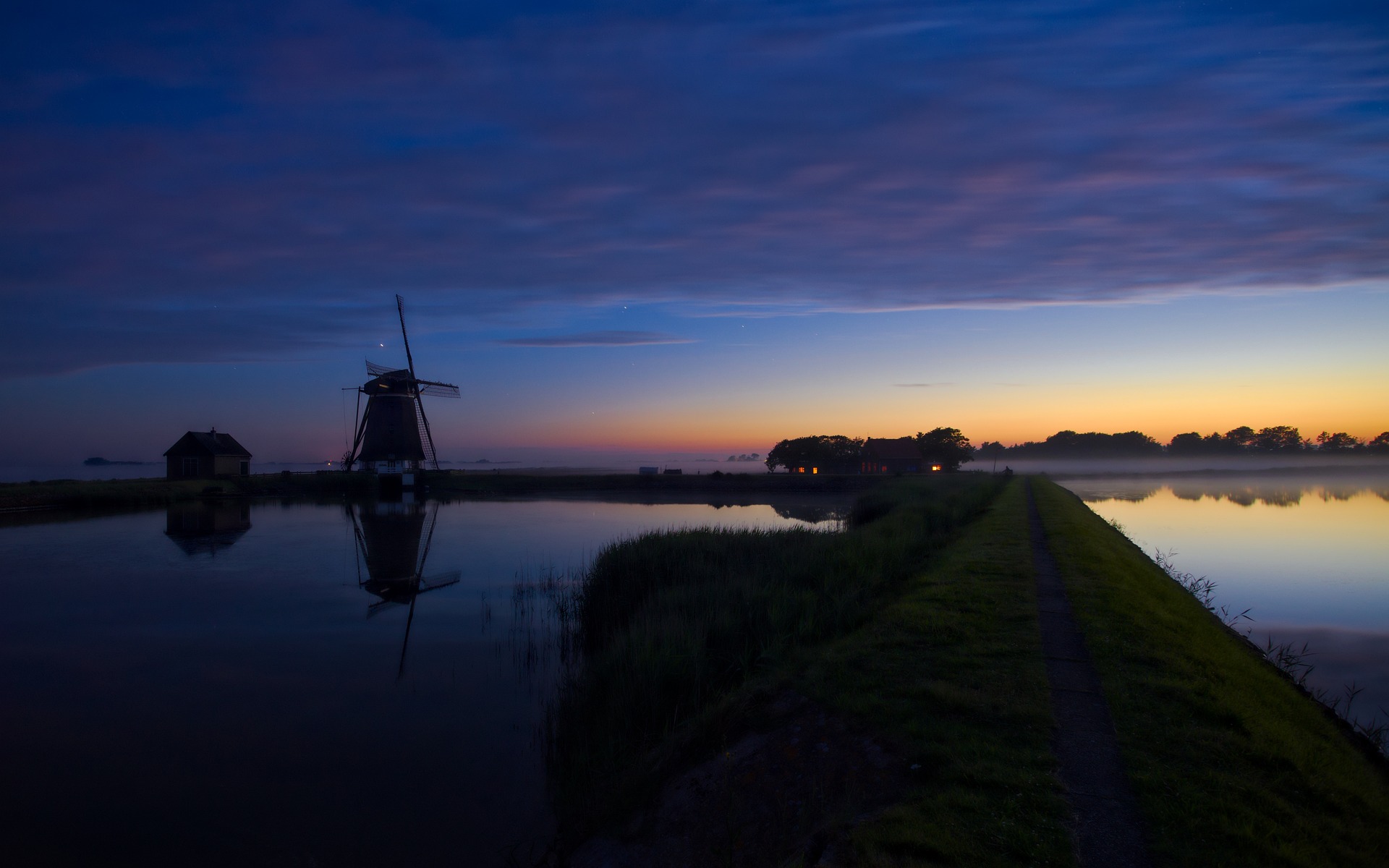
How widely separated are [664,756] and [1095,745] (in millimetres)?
3512

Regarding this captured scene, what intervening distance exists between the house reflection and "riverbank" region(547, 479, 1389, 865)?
2237 cm

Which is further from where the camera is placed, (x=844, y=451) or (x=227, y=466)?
(x=844, y=451)

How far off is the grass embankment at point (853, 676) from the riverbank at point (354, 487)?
138 ft

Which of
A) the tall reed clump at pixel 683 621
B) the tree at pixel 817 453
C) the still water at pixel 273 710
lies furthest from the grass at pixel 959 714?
the tree at pixel 817 453

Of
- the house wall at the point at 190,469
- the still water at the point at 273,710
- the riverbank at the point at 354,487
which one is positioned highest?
the house wall at the point at 190,469

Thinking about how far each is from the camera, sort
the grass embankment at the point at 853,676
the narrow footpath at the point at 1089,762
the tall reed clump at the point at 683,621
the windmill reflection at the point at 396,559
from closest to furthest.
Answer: the narrow footpath at the point at 1089,762 < the grass embankment at the point at 853,676 < the tall reed clump at the point at 683,621 < the windmill reflection at the point at 396,559

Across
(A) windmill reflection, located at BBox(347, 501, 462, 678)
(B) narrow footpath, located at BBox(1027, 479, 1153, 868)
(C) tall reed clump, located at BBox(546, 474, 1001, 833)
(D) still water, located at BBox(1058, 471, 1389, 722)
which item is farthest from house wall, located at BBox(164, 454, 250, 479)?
(B) narrow footpath, located at BBox(1027, 479, 1153, 868)

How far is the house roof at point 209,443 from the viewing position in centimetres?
5403

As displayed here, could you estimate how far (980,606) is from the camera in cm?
920

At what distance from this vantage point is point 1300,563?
67.8ft

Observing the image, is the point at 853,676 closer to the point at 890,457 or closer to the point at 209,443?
the point at 209,443

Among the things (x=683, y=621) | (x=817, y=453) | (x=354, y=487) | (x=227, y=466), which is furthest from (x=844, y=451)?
(x=683, y=621)

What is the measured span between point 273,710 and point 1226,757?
10.4m

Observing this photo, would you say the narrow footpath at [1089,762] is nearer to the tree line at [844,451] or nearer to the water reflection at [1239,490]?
the water reflection at [1239,490]
